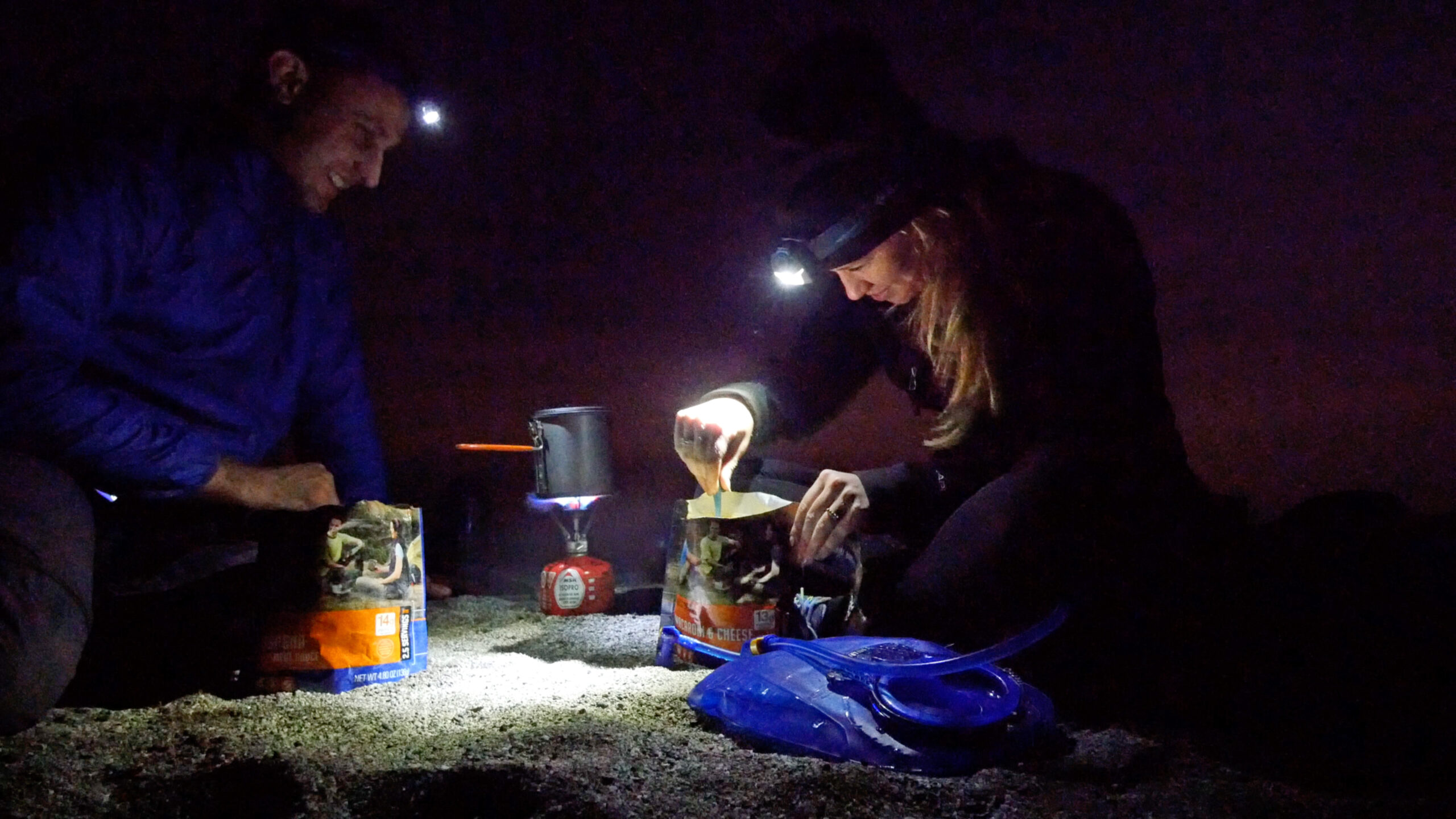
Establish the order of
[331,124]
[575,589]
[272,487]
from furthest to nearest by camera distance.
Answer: [575,589], [331,124], [272,487]

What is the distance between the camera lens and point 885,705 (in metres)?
1.11

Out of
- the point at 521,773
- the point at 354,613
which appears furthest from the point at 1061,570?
the point at 354,613

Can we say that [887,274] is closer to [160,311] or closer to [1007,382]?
[1007,382]

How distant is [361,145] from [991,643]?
1.60m

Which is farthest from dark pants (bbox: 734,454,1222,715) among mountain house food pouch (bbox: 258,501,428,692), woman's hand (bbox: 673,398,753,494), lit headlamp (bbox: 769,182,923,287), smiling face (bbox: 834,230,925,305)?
mountain house food pouch (bbox: 258,501,428,692)

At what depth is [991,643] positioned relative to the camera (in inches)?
61.8

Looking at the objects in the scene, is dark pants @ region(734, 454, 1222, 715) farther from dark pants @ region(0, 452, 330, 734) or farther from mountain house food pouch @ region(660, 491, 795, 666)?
dark pants @ region(0, 452, 330, 734)

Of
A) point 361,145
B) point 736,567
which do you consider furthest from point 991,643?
point 361,145

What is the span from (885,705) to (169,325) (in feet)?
4.73

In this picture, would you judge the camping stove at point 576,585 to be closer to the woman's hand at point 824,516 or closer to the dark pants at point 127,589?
the dark pants at point 127,589

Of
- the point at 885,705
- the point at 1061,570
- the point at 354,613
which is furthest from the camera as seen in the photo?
the point at 1061,570

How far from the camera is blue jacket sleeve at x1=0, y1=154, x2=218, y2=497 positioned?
138 centimetres

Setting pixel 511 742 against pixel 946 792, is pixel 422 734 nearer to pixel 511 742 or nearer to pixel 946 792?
pixel 511 742

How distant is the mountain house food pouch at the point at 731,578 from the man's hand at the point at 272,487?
2.25 ft
